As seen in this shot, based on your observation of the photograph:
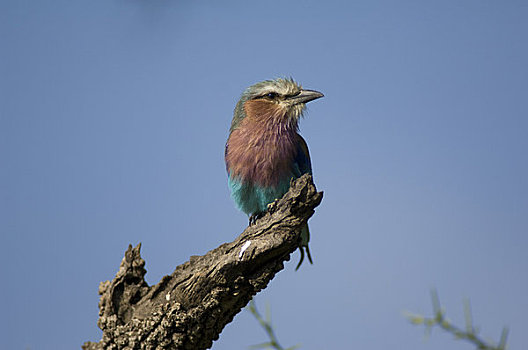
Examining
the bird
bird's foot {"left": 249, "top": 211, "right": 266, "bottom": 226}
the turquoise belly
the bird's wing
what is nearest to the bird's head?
the bird

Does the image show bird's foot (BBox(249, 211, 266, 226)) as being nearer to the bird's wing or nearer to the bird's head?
the bird's wing

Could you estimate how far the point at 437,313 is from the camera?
1.19 m

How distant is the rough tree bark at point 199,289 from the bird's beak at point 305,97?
57.8 inches

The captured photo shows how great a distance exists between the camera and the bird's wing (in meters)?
4.30

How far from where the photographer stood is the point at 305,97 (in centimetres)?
450

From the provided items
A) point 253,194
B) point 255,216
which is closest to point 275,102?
point 253,194

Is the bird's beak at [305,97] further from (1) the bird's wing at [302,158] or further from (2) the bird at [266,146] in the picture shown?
(1) the bird's wing at [302,158]

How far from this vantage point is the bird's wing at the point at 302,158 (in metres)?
4.30

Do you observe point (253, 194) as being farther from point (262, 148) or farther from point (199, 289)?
point (199, 289)

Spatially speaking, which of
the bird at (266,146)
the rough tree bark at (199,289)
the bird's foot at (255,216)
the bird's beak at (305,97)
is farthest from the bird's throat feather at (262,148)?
the rough tree bark at (199,289)

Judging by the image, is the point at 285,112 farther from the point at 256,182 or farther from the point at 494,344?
the point at 494,344

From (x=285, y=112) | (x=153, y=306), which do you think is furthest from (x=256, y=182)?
(x=153, y=306)

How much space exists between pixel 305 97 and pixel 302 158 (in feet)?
1.73

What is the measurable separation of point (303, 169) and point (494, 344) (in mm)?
3393
